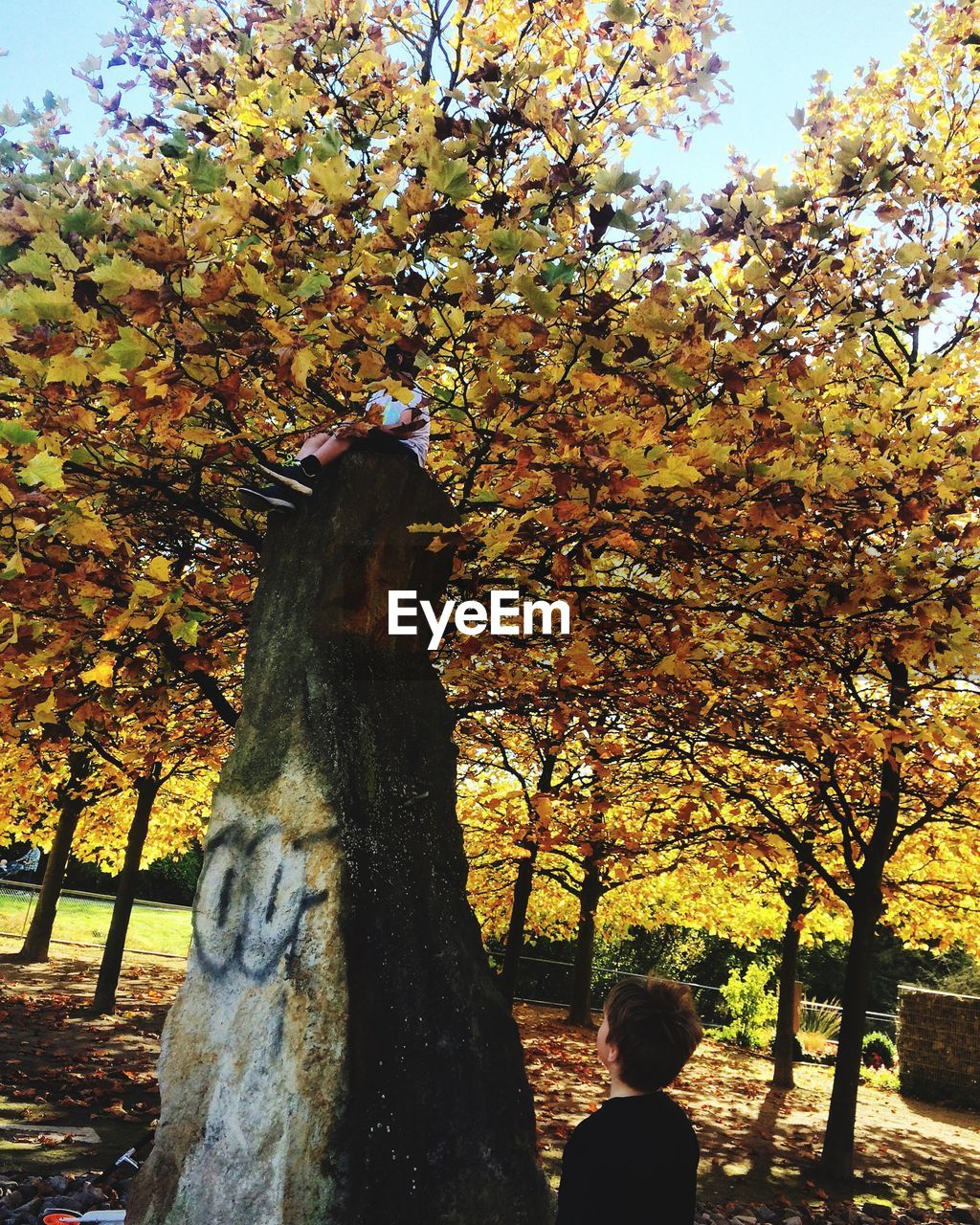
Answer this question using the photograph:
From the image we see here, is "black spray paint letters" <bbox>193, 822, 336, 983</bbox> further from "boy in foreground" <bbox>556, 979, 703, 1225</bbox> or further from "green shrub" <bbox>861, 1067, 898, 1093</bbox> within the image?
"green shrub" <bbox>861, 1067, 898, 1093</bbox>

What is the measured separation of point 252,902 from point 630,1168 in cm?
168

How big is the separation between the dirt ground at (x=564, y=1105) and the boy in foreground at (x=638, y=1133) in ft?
16.0

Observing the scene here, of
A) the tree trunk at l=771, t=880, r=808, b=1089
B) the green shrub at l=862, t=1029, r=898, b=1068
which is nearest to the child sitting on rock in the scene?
the tree trunk at l=771, t=880, r=808, b=1089

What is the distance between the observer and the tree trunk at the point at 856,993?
872 cm

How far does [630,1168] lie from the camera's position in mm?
2332

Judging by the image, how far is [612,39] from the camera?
4953 millimetres

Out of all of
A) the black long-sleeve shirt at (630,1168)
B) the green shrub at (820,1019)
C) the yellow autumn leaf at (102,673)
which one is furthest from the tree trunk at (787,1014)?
the black long-sleeve shirt at (630,1168)

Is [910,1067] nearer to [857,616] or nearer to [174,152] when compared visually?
[857,616]

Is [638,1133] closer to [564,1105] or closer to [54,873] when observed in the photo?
[564,1105]

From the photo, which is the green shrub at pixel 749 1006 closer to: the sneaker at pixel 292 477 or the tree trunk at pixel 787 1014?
the tree trunk at pixel 787 1014

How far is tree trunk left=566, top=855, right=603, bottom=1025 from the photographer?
1655 centimetres

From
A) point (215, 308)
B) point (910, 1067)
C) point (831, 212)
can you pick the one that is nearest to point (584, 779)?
point (831, 212)

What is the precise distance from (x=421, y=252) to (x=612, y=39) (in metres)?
1.90

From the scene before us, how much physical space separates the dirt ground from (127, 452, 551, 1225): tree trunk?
11.9 ft
